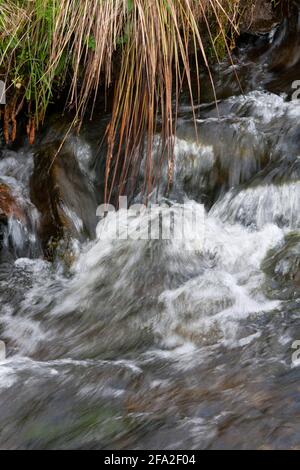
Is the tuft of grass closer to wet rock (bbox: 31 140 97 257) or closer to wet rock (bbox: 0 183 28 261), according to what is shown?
wet rock (bbox: 31 140 97 257)

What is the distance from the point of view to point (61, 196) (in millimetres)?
4109

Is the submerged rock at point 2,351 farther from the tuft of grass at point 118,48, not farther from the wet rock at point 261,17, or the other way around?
the wet rock at point 261,17

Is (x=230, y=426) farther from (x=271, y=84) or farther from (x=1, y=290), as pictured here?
(x=271, y=84)

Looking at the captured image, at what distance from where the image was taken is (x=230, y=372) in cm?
270

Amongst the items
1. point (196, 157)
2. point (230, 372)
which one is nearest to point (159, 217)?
point (196, 157)

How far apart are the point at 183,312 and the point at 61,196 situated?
4.27 feet

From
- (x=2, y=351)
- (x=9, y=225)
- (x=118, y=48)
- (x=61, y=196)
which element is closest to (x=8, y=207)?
(x=9, y=225)

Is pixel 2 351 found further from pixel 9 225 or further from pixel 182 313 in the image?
pixel 9 225

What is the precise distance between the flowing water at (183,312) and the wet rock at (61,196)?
0.08 m

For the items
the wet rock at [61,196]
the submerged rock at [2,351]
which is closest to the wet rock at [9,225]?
the wet rock at [61,196]

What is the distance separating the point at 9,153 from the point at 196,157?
1377 mm

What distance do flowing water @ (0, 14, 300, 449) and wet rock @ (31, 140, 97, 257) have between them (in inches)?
3.0

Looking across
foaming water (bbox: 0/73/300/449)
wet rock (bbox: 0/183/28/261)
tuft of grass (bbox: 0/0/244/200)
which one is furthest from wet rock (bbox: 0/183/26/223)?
tuft of grass (bbox: 0/0/244/200)

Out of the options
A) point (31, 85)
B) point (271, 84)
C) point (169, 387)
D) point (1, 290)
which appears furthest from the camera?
point (271, 84)
